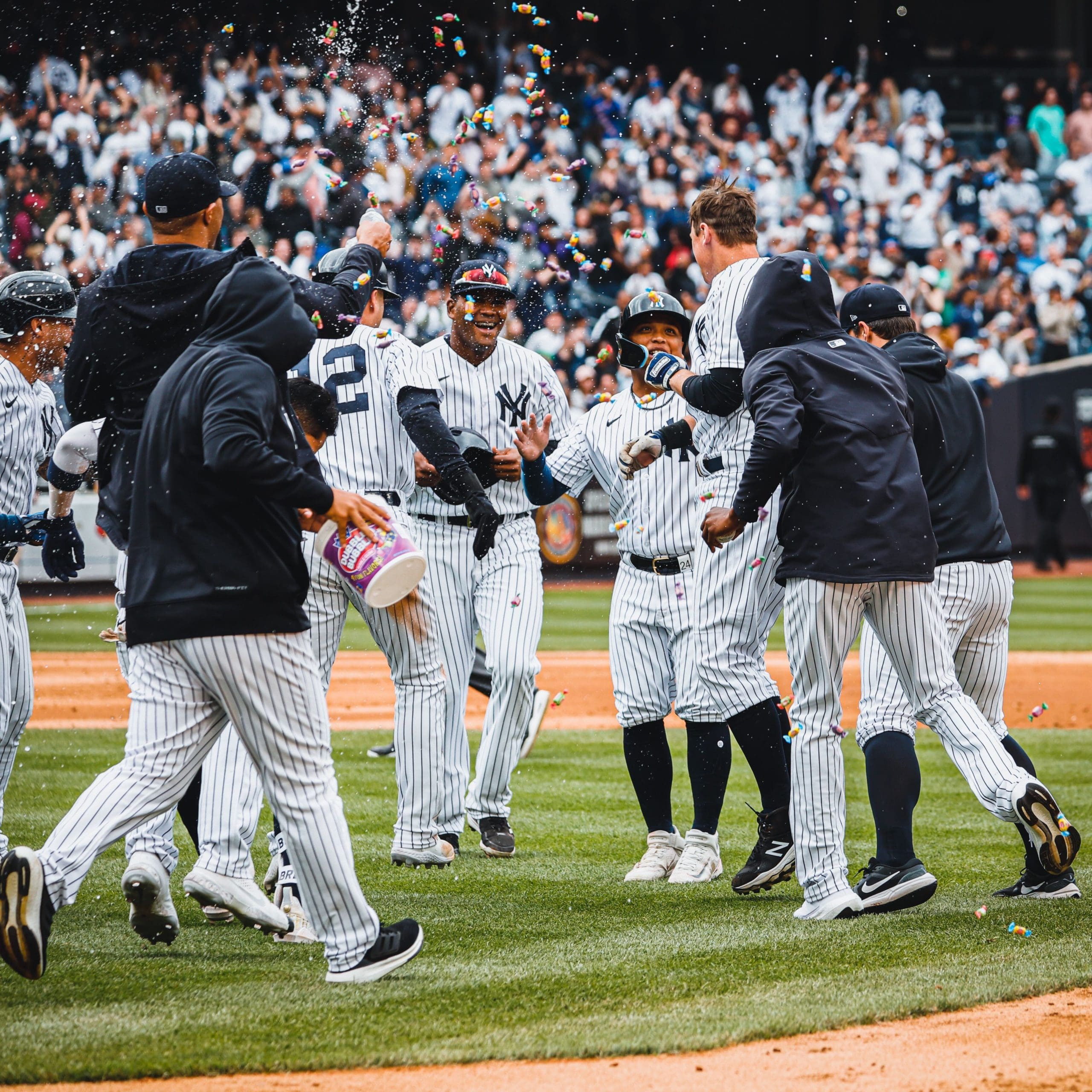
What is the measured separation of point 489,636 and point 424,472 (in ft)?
2.41

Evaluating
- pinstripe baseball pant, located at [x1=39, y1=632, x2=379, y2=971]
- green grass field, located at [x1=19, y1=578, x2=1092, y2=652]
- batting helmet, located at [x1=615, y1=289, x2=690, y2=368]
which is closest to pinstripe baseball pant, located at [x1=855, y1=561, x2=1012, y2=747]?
batting helmet, located at [x1=615, y1=289, x2=690, y2=368]

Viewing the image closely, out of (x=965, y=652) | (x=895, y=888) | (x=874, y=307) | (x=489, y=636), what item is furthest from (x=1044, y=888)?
(x=489, y=636)

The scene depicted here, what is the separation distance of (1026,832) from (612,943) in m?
1.42

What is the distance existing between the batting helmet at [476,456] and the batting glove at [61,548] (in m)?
1.45

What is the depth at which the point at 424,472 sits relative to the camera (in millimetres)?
5980

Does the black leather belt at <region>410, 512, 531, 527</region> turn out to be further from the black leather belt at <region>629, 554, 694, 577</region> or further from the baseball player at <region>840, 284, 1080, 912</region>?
the baseball player at <region>840, 284, 1080, 912</region>

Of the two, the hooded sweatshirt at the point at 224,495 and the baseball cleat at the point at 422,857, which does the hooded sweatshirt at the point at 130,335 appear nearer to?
the hooded sweatshirt at the point at 224,495

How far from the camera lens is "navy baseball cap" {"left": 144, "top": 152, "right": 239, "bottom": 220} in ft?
13.4

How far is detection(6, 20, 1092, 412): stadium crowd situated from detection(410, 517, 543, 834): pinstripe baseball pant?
4815 millimetres

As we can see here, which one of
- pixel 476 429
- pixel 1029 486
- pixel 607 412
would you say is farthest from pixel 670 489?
pixel 1029 486

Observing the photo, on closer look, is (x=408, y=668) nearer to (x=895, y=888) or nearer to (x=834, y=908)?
(x=834, y=908)

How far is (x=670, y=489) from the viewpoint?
5.81 metres

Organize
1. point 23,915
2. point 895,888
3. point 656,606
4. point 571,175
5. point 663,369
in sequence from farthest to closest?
point 571,175, point 656,606, point 663,369, point 895,888, point 23,915

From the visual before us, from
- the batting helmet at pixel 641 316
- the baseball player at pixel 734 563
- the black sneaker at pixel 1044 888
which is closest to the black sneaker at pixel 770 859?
the baseball player at pixel 734 563
